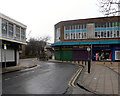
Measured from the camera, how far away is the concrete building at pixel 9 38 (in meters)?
17.5

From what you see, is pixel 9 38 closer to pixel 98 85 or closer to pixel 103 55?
pixel 98 85

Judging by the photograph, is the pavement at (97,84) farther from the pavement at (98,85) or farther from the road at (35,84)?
the road at (35,84)

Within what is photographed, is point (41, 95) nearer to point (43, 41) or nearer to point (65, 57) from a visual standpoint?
point (65, 57)

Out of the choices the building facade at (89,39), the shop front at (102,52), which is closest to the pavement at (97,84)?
the building facade at (89,39)

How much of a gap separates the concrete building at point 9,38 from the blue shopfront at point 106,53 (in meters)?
20.4

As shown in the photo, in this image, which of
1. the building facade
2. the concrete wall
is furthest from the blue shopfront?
the concrete wall

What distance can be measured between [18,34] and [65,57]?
21.2 m

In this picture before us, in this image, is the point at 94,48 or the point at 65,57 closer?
the point at 94,48

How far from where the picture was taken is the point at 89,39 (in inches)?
1517

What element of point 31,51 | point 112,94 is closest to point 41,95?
point 112,94

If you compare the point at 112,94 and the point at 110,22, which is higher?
the point at 110,22

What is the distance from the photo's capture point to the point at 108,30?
37.1 metres

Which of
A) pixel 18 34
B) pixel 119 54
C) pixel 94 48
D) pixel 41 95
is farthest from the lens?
pixel 94 48

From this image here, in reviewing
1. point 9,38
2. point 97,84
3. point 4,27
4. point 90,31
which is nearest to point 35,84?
point 97,84
